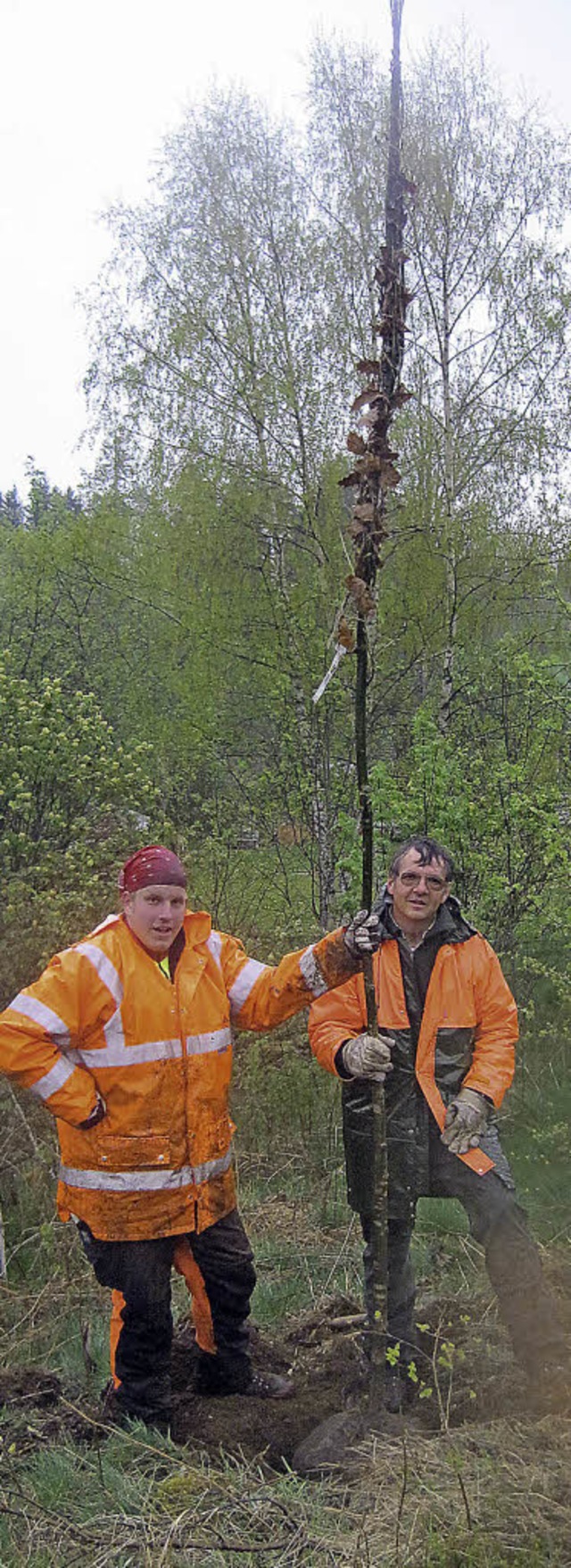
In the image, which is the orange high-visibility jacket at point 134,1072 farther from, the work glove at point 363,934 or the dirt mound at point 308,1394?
the dirt mound at point 308,1394

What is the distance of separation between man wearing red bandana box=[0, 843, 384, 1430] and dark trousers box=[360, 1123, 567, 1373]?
0.60 meters

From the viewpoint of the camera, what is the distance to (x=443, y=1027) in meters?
3.78

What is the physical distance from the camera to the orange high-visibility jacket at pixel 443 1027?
12.3 feet

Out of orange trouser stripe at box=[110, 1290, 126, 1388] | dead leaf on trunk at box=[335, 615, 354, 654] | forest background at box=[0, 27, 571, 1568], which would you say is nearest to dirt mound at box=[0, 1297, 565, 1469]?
orange trouser stripe at box=[110, 1290, 126, 1388]

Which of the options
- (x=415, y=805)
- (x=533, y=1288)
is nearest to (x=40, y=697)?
(x=415, y=805)

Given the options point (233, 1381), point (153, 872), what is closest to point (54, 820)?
point (153, 872)

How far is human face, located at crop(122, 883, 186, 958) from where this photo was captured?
12.3ft

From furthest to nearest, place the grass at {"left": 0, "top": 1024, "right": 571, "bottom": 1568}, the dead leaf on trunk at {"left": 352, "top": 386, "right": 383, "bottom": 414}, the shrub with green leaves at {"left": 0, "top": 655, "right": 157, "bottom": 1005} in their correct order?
the shrub with green leaves at {"left": 0, "top": 655, "right": 157, "bottom": 1005}, the dead leaf on trunk at {"left": 352, "top": 386, "right": 383, "bottom": 414}, the grass at {"left": 0, "top": 1024, "right": 571, "bottom": 1568}

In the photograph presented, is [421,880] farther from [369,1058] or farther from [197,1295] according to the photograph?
[197,1295]

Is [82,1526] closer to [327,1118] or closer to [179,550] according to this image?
[327,1118]

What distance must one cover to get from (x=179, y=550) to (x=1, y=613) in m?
2.50

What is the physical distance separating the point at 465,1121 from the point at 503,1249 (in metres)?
0.46

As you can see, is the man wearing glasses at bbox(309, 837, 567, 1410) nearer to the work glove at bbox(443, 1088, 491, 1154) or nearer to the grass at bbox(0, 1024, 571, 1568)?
the work glove at bbox(443, 1088, 491, 1154)

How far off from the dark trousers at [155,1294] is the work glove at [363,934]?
1.24 m
